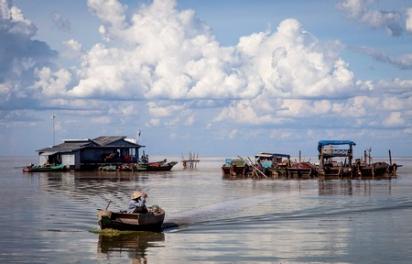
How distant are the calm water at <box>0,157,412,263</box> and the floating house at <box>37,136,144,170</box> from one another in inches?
1548

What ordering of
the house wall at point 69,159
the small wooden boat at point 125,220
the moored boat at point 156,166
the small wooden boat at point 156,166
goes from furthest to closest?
1. the small wooden boat at point 156,166
2. the moored boat at point 156,166
3. the house wall at point 69,159
4. the small wooden boat at point 125,220

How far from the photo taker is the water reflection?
70.5ft

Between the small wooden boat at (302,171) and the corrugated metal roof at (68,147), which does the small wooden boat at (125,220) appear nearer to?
the small wooden boat at (302,171)

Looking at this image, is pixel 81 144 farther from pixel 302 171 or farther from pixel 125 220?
pixel 125 220

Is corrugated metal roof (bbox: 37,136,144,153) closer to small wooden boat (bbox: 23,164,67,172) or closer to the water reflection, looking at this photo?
small wooden boat (bbox: 23,164,67,172)

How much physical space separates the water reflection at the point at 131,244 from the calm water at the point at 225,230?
1.3 inches

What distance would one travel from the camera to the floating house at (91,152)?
282ft

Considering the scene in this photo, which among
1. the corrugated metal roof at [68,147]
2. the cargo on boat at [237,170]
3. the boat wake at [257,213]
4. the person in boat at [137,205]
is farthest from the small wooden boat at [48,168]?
the person in boat at [137,205]

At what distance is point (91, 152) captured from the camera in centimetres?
8788

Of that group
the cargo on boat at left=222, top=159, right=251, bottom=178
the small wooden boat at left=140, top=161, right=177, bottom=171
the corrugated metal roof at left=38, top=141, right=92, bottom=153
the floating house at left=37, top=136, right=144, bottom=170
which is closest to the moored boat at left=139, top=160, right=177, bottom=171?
the small wooden boat at left=140, top=161, right=177, bottom=171

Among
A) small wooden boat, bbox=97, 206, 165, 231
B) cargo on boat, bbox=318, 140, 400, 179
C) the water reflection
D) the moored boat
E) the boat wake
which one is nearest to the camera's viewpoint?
the water reflection

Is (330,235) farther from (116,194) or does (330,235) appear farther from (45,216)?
(116,194)

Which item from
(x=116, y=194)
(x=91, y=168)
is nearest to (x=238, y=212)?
(x=116, y=194)

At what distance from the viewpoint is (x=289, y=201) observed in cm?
4084
